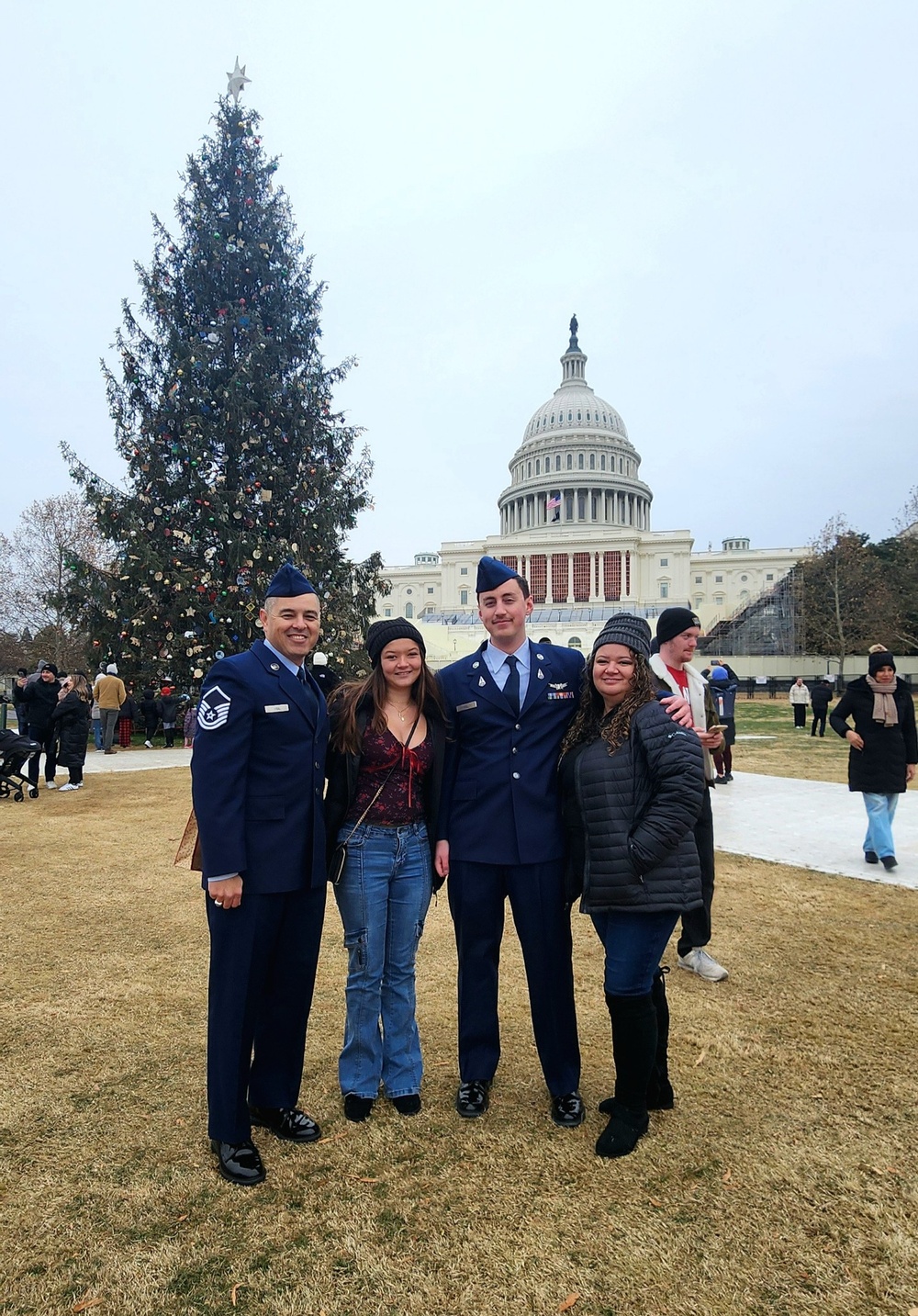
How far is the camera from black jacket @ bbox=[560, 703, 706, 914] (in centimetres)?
285

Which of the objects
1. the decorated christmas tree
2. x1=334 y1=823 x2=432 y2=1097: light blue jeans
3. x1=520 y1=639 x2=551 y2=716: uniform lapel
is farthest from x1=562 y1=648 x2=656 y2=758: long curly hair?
the decorated christmas tree

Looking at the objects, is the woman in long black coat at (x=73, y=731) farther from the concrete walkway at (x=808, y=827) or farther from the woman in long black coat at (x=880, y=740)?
the woman in long black coat at (x=880, y=740)

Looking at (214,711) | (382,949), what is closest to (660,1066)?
(382,949)

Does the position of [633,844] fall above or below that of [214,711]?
below

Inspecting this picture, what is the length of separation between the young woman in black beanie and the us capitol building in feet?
230

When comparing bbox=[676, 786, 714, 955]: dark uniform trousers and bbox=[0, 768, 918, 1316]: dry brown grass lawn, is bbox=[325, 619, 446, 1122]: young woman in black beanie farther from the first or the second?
bbox=[676, 786, 714, 955]: dark uniform trousers

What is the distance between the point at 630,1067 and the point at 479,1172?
2.25ft

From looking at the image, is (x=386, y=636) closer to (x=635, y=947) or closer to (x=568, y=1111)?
(x=635, y=947)

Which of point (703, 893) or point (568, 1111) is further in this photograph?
point (703, 893)

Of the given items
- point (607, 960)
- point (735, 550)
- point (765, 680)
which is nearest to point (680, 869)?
point (607, 960)

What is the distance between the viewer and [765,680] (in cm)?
4716

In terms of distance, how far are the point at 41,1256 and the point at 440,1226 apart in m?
1.27

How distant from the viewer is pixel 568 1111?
10.5 feet

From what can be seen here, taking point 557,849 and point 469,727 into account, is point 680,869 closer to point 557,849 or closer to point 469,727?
point 557,849
